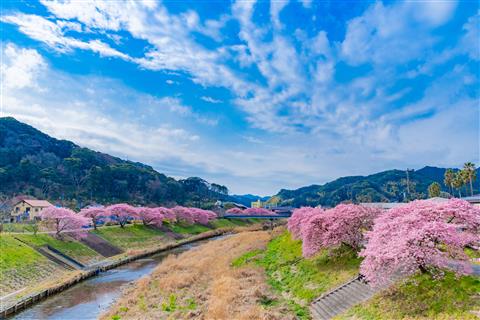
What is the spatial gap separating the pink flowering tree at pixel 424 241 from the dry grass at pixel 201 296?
312 inches

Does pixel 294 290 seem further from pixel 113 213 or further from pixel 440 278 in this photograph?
pixel 113 213

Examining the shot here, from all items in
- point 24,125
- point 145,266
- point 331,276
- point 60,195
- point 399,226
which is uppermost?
point 24,125

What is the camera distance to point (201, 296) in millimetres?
29828

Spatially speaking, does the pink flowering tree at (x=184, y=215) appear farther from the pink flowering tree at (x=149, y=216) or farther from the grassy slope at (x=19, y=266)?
the grassy slope at (x=19, y=266)

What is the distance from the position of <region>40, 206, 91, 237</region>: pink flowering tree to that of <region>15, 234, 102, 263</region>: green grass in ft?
7.32

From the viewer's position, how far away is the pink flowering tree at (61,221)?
60.2m

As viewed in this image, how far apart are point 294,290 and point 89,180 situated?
139738 mm

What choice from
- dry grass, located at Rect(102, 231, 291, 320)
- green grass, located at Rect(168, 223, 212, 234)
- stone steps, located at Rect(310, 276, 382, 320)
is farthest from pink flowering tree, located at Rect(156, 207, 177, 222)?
stone steps, located at Rect(310, 276, 382, 320)

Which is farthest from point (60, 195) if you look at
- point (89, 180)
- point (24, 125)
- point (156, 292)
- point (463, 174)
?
point (463, 174)

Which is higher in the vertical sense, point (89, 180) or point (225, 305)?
point (89, 180)

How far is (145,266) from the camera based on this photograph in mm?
56125

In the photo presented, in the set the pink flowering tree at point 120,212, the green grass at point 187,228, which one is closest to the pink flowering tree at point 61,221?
the pink flowering tree at point 120,212

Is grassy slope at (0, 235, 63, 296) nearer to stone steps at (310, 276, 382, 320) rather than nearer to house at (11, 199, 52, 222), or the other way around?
stone steps at (310, 276, 382, 320)

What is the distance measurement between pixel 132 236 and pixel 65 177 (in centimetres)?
9512
